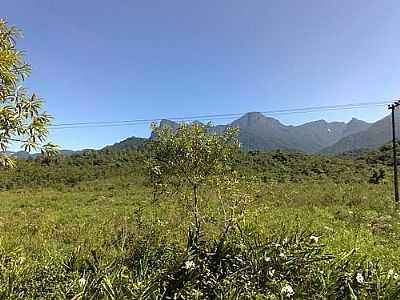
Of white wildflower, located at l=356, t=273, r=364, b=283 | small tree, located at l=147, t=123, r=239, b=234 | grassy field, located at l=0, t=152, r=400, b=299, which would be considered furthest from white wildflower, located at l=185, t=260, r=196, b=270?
small tree, located at l=147, t=123, r=239, b=234

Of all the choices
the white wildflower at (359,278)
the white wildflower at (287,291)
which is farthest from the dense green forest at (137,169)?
the white wildflower at (287,291)

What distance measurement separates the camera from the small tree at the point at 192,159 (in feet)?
25.5

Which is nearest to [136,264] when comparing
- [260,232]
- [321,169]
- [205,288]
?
[205,288]

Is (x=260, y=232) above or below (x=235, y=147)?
below

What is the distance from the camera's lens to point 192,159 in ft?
25.5

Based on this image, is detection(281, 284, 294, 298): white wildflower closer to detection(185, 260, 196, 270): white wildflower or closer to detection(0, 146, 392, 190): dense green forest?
detection(185, 260, 196, 270): white wildflower

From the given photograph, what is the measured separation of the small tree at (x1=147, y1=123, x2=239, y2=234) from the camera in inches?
306

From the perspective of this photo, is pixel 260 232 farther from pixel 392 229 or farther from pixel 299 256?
pixel 392 229

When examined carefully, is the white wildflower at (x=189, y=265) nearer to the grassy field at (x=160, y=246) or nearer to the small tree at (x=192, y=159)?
the grassy field at (x=160, y=246)

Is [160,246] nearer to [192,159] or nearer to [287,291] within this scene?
[192,159]

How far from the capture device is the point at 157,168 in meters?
7.76

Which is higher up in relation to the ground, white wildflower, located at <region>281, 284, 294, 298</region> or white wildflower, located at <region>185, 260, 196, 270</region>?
white wildflower, located at <region>185, 260, 196, 270</region>

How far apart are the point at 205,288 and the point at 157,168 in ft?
10.9

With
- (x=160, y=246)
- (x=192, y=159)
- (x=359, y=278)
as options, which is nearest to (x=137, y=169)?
(x=192, y=159)
